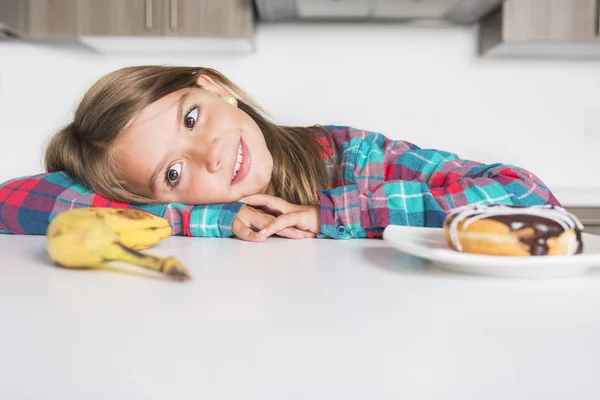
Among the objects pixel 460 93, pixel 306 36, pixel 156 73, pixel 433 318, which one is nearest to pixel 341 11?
pixel 306 36

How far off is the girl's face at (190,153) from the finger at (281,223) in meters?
0.20

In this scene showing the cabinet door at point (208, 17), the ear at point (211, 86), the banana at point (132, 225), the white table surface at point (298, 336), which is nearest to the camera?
the white table surface at point (298, 336)

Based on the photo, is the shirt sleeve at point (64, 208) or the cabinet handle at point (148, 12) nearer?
the shirt sleeve at point (64, 208)

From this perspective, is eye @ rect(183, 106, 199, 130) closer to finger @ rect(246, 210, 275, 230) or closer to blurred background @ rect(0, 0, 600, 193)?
A: finger @ rect(246, 210, 275, 230)

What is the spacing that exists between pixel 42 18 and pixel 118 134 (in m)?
1.37

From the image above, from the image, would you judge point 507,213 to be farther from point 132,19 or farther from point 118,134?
point 132,19

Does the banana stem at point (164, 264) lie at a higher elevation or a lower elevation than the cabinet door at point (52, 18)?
lower

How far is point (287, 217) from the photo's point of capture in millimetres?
986

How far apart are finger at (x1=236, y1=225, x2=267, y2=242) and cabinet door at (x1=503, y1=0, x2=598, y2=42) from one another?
1.57m

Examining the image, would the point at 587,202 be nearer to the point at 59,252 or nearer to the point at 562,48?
the point at 562,48

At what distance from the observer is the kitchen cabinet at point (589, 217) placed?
2010 mm

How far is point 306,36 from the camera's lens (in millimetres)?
2498

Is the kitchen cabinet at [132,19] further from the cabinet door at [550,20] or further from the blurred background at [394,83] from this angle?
the cabinet door at [550,20]

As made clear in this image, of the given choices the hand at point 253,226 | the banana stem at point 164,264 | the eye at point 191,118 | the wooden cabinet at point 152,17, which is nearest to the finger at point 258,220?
the hand at point 253,226
